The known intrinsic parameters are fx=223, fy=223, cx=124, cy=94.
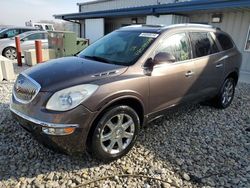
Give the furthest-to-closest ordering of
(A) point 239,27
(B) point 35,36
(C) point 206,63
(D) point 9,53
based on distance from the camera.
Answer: (B) point 35,36
(D) point 9,53
(A) point 239,27
(C) point 206,63

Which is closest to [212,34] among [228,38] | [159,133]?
[228,38]

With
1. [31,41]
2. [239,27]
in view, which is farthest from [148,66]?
[31,41]

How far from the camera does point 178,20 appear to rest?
34.8ft

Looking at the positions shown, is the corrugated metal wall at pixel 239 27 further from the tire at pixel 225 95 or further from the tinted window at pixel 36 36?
the tinted window at pixel 36 36

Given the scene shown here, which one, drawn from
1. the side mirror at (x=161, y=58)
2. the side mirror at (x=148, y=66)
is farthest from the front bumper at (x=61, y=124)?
the side mirror at (x=161, y=58)

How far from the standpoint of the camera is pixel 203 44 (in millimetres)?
4141

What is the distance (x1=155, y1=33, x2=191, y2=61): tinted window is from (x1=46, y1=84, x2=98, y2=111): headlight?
4.47 ft

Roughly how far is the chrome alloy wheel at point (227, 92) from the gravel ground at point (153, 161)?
3.44 ft

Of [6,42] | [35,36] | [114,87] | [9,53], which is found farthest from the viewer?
[35,36]

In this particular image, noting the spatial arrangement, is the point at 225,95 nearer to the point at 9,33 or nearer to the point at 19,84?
the point at 19,84

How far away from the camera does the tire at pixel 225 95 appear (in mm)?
4844

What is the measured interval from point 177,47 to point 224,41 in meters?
1.78

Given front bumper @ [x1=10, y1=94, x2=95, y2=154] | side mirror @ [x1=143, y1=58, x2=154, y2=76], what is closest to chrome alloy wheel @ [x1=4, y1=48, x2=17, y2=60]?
front bumper @ [x1=10, y1=94, x2=95, y2=154]

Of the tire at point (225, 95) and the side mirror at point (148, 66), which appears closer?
the side mirror at point (148, 66)
